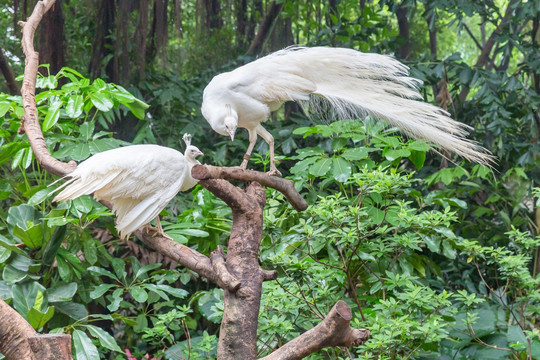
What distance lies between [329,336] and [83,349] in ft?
3.37

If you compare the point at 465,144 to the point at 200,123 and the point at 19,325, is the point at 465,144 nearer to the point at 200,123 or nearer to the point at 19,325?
the point at 19,325

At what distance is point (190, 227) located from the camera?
2.27 meters

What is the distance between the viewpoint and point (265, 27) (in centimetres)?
423

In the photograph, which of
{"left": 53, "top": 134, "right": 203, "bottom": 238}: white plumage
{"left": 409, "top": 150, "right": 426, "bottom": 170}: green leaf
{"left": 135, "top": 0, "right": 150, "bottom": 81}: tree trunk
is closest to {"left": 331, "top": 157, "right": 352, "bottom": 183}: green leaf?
{"left": 409, "top": 150, "right": 426, "bottom": 170}: green leaf

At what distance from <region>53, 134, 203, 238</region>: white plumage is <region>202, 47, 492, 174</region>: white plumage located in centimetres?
26

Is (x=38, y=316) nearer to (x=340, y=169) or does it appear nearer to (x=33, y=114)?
(x=33, y=114)

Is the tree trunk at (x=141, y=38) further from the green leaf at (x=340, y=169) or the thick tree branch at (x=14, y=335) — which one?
the thick tree branch at (x=14, y=335)

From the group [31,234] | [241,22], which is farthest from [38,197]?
[241,22]

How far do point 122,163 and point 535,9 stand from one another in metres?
2.43

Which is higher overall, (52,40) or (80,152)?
(52,40)

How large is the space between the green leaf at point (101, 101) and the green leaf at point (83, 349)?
2.65 ft

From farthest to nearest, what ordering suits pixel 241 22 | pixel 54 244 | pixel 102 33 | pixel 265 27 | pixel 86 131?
pixel 241 22
pixel 265 27
pixel 102 33
pixel 86 131
pixel 54 244

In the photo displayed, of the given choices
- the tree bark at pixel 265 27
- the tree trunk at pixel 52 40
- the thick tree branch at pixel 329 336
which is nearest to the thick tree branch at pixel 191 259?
the thick tree branch at pixel 329 336

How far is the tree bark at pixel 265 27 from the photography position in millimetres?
4215
